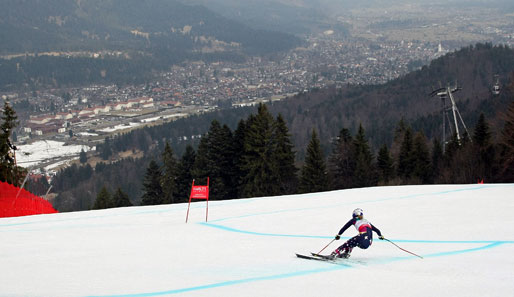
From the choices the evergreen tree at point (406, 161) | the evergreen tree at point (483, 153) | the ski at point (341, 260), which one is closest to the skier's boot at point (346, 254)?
the ski at point (341, 260)

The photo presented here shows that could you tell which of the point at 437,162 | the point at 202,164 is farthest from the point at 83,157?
the point at 437,162

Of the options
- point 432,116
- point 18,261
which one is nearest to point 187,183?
point 18,261

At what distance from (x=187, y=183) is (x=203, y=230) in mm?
42112

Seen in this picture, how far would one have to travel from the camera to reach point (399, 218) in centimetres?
1747

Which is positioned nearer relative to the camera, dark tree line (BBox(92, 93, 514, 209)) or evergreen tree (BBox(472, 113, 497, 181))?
dark tree line (BBox(92, 93, 514, 209))

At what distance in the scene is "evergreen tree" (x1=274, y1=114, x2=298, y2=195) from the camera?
56938mm

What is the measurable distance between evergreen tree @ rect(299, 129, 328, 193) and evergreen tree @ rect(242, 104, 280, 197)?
281 centimetres

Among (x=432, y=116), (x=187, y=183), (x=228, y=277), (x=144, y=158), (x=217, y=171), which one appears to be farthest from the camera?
(x=144, y=158)

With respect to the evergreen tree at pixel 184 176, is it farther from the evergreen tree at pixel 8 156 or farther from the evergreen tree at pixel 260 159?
the evergreen tree at pixel 8 156

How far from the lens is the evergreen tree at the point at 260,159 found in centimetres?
5403

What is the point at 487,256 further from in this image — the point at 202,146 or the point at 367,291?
the point at 202,146

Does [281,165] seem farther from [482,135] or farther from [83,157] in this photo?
[83,157]

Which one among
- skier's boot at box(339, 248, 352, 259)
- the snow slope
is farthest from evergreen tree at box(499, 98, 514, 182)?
skier's boot at box(339, 248, 352, 259)

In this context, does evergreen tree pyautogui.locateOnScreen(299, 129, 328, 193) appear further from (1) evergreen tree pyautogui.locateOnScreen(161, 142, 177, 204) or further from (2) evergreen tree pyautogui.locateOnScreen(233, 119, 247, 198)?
(1) evergreen tree pyautogui.locateOnScreen(161, 142, 177, 204)
